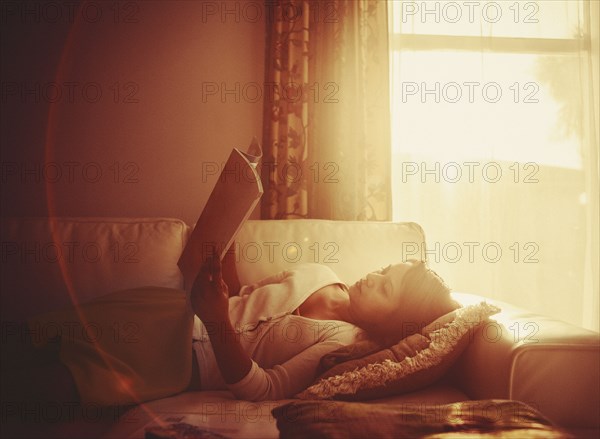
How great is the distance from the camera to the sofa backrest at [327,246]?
70.3 inches

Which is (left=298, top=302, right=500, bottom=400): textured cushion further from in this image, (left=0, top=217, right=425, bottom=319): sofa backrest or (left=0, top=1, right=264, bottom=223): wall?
(left=0, top=1, right=264, bottom=223): wall

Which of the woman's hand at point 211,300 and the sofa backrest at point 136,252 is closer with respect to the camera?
the woman's hand at point 211,300

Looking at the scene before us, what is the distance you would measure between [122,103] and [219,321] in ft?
5.68

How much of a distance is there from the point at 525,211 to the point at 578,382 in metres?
1.65

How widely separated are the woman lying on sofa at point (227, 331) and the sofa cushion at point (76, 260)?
9.1 inches

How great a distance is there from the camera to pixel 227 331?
1.15 m

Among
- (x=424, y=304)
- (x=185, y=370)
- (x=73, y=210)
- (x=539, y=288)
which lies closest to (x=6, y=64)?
(x=73, y=210)

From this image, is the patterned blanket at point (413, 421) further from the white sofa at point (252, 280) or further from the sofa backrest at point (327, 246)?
the sofa backrest at point (327, 246)

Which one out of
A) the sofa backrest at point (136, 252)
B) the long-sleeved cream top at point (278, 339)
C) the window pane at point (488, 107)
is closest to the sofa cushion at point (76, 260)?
the sofa backrest at point (136, 252)

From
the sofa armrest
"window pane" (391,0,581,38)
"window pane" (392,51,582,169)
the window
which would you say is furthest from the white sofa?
"window pane" (391,0,581,38)

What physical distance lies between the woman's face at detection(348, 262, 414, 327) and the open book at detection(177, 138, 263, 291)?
0.57m

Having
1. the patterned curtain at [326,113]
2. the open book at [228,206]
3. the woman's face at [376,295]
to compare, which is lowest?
the woman's face at [376,295]

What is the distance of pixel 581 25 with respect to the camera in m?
2.53

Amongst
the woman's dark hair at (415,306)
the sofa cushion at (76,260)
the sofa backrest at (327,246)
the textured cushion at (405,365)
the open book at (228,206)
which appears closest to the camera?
the open book at (228,206)
